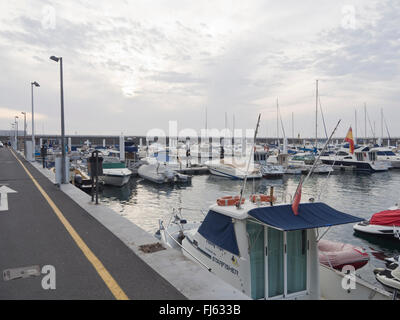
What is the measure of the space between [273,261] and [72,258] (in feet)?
15.5

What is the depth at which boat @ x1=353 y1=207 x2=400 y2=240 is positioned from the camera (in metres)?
16.6

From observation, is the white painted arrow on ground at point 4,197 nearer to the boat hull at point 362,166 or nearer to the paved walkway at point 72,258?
the paved walkway at point 72,258

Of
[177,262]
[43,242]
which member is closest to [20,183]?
[43,242]

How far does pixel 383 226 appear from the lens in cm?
1683

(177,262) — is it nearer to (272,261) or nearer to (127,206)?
(272,261)

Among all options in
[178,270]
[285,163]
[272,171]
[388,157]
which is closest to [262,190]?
[272,171]

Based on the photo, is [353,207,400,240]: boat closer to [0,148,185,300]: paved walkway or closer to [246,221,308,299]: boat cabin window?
[246,221,308,299]: boat cabin window

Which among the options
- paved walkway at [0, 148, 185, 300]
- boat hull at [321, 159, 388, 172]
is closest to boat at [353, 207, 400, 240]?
paved walkway at [0, 148, 185, 300]

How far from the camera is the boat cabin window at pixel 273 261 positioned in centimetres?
705

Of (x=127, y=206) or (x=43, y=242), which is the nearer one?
(x=43, y=242)

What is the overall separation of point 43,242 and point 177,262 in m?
3.85

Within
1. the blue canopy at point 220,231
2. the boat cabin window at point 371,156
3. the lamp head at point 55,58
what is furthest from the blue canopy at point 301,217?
the boat cabin window at point 371,156

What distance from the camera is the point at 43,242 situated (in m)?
7.63
